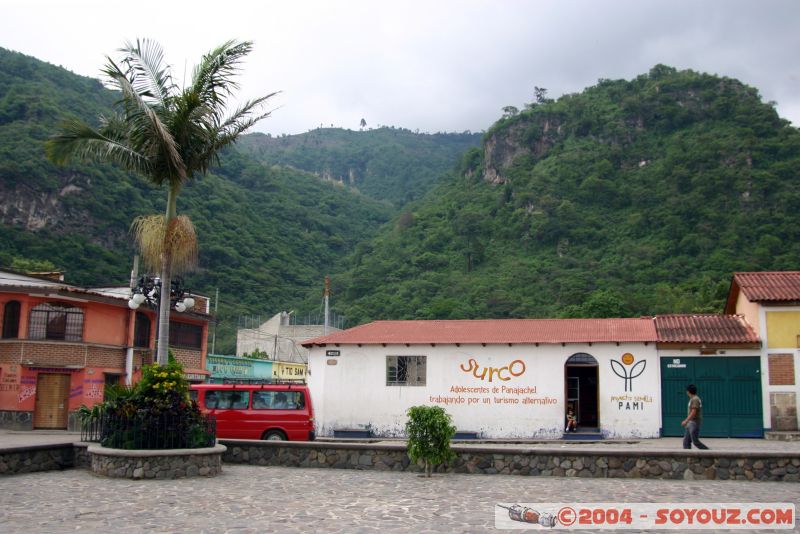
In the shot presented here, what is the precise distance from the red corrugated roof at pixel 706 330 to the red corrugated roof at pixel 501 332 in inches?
16.5

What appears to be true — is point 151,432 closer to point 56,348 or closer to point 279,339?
point 56,348

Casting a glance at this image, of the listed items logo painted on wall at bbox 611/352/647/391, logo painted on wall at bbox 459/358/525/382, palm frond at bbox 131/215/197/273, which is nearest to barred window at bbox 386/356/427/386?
logo painted on wall at bbox 459/358/525/382

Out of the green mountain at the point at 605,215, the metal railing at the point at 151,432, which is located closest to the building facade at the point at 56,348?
the metal railing at the point at 151,432

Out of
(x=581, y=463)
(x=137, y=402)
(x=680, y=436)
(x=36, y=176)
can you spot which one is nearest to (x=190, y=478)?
(x=137, y=402)

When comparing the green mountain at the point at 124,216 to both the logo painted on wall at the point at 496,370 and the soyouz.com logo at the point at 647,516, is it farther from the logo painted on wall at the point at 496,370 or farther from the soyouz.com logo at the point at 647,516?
the soyouz.com logo at the point at 647,516

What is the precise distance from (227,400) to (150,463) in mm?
6408

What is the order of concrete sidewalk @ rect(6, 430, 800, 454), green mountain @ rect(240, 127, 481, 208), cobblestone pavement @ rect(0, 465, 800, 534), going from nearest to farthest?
cobblestone pavement @ rect(0, 465, 800, 534) → concrete sidewalk @ rect(6, 430, 800, 454) → green mountain @ rect(240, 127, 481, 208)

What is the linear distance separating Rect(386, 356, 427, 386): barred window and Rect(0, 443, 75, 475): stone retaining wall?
1132 cm

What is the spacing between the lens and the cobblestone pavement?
921cm

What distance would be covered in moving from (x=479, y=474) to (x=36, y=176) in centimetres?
5553

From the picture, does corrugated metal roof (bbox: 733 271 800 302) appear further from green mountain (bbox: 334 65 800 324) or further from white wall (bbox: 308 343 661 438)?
green mountain (bbox: 334 65 800 324)

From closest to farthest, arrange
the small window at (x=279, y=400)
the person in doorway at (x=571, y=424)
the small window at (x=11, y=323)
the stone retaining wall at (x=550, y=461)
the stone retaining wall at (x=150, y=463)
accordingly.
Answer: the stone retaining wall at (x=150, y=463), the stone retaining wall at (x=550, y=461), the small window at (x=279, y=400), the person in doorway at (x=571, y=424), the small window at (x=11, y=323)

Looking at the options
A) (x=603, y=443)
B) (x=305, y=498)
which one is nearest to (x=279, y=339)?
(x=603, y=443)

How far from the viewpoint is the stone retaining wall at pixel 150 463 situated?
12883mm
